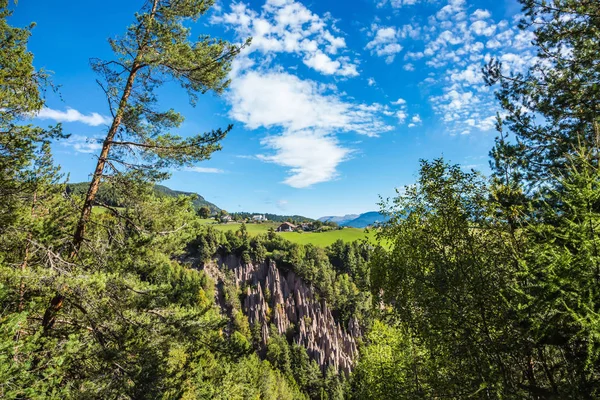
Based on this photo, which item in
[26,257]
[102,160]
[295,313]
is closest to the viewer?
[26,257]

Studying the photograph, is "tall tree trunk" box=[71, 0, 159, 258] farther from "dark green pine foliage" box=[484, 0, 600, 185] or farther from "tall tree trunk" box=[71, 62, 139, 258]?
"dark green pine foliage" box=[484, 0, 600, 185]

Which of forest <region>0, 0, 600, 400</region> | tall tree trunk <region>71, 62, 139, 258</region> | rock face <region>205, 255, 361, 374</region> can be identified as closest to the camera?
forest <region>0, 0, 600, 400</region>

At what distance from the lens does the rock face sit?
48438mm

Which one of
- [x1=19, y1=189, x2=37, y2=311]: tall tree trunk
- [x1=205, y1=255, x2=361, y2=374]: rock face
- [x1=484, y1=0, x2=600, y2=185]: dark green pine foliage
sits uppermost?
Answer: [x1=484, y1=0, x2=600, y2=185]: dark green pine foliage

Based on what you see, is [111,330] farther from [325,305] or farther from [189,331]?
[325,305]

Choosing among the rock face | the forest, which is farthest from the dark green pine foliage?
the rock face

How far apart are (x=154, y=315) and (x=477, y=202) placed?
7603mm

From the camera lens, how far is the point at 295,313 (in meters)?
57.1

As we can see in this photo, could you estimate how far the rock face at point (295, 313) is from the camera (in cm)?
4844

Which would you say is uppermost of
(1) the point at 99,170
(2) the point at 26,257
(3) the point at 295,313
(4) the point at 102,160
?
(4) the point at 102,160

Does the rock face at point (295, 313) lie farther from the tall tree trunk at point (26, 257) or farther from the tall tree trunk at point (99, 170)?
the tall tree trunk at point (99, 170)

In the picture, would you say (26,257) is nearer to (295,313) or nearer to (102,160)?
(102,160)

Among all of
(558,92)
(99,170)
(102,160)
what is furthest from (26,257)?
(558,92)

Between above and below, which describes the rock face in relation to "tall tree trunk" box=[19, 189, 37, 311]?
below
